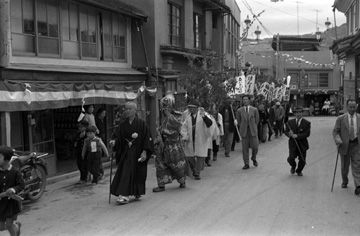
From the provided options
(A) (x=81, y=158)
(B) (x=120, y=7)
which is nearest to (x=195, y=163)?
(A) (x=81, y=158)

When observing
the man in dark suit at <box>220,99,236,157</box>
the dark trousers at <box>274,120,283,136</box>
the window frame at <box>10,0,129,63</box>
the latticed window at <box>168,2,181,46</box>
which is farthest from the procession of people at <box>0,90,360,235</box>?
the dark trousers at <box>274,120,283,136</box>

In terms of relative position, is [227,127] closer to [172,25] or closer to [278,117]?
[172,25]

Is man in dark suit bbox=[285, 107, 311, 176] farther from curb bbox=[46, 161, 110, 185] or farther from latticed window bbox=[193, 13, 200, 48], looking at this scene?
latticed window bbox=[193, 13, 200, 48]

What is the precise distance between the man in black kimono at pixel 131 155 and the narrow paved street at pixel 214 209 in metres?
0.28

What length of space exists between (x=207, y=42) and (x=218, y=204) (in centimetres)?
1659

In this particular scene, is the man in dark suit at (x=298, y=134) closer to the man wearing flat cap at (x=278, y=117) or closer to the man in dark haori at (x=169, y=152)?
the man in dark haori at (x=169, y=152)

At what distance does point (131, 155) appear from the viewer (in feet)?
28.5

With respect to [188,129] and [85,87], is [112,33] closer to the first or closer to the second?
[85,87]

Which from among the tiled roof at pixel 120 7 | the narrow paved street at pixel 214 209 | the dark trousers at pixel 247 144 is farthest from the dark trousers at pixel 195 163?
the tiled roof at pixel 120 7

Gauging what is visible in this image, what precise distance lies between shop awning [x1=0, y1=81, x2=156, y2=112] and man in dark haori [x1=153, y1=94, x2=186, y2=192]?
2.59m

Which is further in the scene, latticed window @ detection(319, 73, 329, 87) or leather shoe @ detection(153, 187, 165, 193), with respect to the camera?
latticed window @ detection(319, 73, 329, 87)

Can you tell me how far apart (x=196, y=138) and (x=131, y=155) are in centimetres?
299

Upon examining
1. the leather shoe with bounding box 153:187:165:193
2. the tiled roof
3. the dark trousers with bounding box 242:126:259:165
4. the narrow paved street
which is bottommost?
the narrow paved street

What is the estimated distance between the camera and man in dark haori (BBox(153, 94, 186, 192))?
32.1ft
